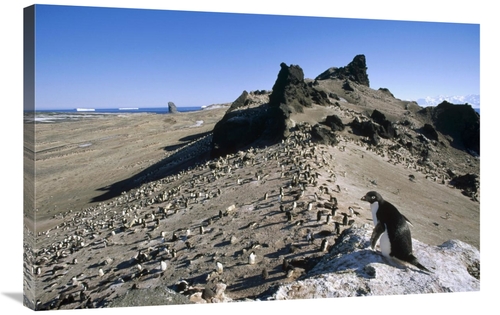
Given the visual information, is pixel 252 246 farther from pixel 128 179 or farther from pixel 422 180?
pixel 128 179

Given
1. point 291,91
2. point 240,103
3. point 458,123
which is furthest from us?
point 240,103

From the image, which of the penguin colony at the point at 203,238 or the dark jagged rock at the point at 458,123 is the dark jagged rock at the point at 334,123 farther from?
the dark jagged rock at the point at 458,123

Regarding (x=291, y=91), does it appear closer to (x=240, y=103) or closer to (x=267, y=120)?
(x=267, y=120)

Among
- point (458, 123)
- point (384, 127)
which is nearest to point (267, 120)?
point (384, 127)

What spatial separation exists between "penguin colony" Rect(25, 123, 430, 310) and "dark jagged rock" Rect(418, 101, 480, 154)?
9934 mm

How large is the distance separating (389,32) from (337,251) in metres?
7.40

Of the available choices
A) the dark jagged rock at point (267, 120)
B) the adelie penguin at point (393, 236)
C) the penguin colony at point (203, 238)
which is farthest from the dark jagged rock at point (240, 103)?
the adelie penguin at point (393, 236)

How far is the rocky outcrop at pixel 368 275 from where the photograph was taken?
701 cm

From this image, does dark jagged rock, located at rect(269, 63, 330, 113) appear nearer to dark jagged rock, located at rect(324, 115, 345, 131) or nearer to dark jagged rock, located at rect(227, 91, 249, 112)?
dark jagged rock, located at rect(324, 115, 345, 131)

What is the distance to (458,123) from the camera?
2306cm

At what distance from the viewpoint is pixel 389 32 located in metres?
11.6

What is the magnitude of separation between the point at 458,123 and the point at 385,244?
757 inches

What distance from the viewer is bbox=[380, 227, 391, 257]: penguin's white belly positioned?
7262 millimetres

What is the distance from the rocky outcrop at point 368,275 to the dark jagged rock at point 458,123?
11.2m
